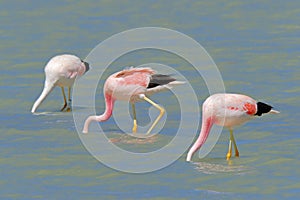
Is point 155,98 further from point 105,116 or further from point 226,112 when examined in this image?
point 226,112

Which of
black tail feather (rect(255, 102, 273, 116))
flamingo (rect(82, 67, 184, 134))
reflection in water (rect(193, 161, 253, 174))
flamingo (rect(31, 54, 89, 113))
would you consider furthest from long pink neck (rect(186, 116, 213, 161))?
flamingo (rect(31, 54, 89, 113))

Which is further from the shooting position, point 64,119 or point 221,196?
A: point 64,119

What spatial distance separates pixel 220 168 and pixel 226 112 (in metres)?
0.68

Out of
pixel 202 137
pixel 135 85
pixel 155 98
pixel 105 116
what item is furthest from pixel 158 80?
pixel 155 98

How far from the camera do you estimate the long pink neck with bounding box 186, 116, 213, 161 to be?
12602mm

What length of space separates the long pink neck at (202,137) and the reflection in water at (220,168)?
127mm

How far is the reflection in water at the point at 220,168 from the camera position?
12266mm

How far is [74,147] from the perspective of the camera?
13.7 m

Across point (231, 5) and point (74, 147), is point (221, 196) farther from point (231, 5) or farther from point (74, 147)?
point (231, 5)

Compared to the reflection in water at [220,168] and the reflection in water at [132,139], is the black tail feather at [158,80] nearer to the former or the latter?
the reflection in water at [132,139]

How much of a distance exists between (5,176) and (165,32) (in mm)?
10551

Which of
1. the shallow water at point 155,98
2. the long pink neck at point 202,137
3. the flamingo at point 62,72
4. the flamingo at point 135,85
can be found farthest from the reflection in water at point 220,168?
the flamingo at point 62,72

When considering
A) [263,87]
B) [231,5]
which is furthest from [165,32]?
[263,87]

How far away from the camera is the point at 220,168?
40.7 ft
